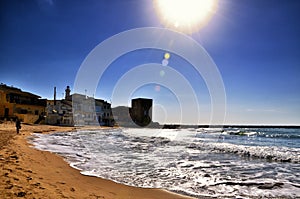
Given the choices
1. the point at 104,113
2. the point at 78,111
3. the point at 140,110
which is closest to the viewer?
the point at 78,111

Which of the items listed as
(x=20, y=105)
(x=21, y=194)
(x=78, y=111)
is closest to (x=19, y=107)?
(x=20, y=105)

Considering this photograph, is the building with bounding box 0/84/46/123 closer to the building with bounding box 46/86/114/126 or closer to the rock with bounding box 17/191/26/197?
the building with bounding box 46/86/114/126

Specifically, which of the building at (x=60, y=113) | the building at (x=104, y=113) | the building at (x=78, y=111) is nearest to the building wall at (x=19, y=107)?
the building at (x=60, y=113)

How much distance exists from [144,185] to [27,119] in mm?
42601

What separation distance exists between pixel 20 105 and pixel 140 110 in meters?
48.0

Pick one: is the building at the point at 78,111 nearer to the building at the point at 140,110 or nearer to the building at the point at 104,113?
the building at the point at 104,113

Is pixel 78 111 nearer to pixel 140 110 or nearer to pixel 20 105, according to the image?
pixel 20 105

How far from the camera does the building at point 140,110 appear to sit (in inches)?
3383

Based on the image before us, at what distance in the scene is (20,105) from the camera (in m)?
43.4

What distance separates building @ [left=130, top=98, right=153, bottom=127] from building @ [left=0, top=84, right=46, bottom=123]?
40187 millimetres

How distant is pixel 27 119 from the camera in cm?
4203

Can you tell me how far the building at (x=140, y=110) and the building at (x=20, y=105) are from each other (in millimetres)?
40187

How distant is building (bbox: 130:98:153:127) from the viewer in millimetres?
85938

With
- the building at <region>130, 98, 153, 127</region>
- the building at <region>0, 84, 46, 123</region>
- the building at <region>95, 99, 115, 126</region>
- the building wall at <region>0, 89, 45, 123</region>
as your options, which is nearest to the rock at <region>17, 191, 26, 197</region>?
the building at <region>0, 84, 46, 123</region>
